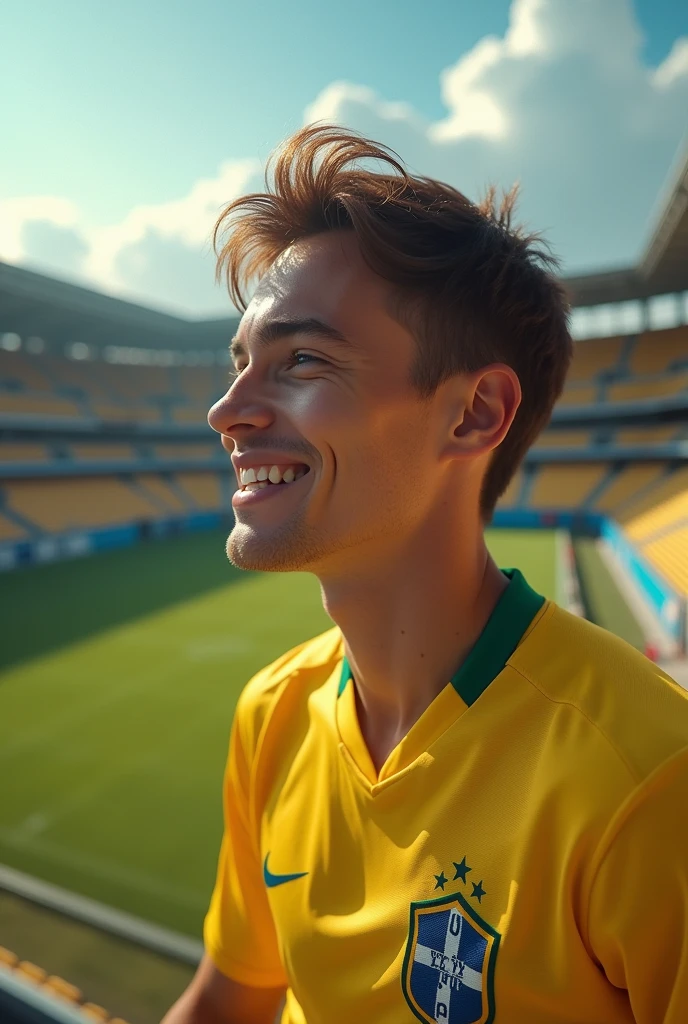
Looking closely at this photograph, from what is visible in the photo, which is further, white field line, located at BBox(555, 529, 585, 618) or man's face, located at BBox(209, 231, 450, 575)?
white field line, located at BBox(555, 529, 585, 618)

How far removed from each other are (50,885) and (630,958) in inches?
218

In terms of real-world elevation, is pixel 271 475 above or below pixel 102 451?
below

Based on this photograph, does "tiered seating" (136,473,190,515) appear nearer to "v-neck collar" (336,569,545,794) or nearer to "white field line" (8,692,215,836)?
"white field line" (8,692,215,836)

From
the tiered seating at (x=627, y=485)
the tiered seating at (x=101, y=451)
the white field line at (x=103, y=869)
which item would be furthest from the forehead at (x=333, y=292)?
the tiered seating at (x=101, y=451)

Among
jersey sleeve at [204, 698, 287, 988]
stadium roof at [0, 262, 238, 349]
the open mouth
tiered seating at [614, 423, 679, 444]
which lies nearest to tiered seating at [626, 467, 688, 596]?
tiered seating at [614, 423, 679, 444]

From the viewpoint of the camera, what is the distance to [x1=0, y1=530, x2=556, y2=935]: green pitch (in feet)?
17.9

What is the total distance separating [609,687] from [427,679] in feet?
1.44

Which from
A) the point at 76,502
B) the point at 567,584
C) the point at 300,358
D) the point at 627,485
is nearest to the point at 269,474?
the point at 300,358

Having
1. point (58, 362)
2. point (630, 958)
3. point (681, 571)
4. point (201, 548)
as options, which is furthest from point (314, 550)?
point (58, 362)

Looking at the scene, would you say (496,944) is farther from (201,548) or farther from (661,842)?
(201,548)

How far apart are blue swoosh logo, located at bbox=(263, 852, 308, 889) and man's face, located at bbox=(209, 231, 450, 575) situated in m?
0.75

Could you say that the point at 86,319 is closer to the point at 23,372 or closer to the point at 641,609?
the point at 23,372

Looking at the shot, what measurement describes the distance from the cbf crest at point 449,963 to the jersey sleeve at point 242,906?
0.71 metres

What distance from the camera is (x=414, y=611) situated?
1.52 m
